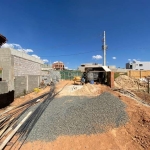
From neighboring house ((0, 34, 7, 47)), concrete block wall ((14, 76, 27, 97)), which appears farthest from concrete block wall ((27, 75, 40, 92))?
neighboring house ((0, 34, 7, 47))

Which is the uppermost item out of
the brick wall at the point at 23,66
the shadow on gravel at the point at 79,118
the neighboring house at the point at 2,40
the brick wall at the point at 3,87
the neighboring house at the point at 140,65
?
the neighboring house at the point at 140,65

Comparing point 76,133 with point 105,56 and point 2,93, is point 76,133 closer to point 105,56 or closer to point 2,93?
point 2,93

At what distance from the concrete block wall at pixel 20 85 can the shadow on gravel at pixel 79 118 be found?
5.04 m

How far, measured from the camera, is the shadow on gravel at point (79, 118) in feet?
20.9

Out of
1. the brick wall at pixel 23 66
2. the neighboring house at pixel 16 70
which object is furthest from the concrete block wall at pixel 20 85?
the brick wall at pixel 23 66

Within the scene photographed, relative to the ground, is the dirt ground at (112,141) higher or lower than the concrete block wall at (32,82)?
lower

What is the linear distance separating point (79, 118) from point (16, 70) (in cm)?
809

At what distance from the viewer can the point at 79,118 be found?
7.20 m

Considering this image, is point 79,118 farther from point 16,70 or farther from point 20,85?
point 16,70

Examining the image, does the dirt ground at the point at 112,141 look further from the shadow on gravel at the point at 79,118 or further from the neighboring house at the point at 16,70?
the neighboring house at the point at 16,70

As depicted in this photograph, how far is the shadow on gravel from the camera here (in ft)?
20.9

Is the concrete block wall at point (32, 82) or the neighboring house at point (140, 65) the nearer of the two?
the concrete block wall at point (32, 82)

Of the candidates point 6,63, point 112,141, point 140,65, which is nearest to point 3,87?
point 6,63

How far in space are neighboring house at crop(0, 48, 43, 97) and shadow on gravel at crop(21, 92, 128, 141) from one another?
486 centimetres
